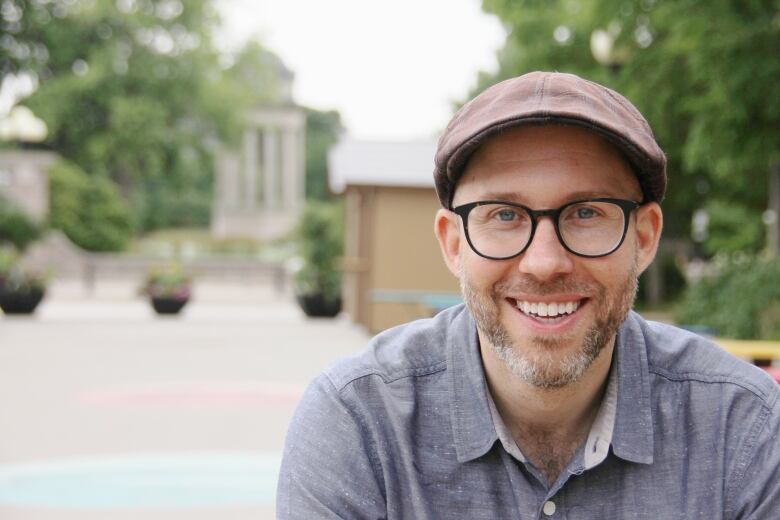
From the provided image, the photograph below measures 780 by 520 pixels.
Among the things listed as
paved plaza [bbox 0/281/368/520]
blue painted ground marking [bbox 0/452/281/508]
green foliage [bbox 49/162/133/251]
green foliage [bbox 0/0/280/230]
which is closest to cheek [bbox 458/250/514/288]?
paved plaza [bbox 0/281/368/520]

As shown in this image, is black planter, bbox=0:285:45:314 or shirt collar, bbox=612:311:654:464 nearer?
shirt collar, bbox=612:311:654:464

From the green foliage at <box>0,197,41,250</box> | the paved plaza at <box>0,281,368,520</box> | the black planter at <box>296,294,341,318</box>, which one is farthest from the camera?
the green foliage at <box>0,197,41,250</box>

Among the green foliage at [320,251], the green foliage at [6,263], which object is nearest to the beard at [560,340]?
the green foliage at [320,251]

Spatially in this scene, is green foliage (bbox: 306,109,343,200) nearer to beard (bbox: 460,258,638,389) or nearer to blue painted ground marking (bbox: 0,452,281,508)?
blue painted ground marking (bbox: 0,452,281,508)

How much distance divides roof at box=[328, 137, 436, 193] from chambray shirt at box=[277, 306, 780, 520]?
1503 cm

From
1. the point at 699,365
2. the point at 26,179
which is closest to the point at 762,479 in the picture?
the point at 699,365

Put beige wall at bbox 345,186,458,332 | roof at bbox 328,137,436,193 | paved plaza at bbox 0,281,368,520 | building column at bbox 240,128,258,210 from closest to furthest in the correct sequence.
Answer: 1. paved plaza at bbox 0,281,368,520
2. beige wall at bbox 345,186,458,332
3. roof at bbox 328,137,436,193
4. building column at bbox 240,128,258,210

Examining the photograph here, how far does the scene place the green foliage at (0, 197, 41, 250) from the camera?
114 ft

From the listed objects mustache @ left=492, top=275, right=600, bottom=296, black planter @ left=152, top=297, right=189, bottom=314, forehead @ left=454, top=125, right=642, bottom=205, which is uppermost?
forehead @ left=454, top=125, right=642, bottom=205

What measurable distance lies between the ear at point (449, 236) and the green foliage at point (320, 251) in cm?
2005

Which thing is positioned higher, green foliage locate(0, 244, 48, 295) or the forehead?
the forehead

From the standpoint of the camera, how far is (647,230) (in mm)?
1890

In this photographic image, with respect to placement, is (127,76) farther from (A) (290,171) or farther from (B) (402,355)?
(B) (402,355)

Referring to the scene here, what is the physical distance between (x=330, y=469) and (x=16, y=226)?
1404 inches
